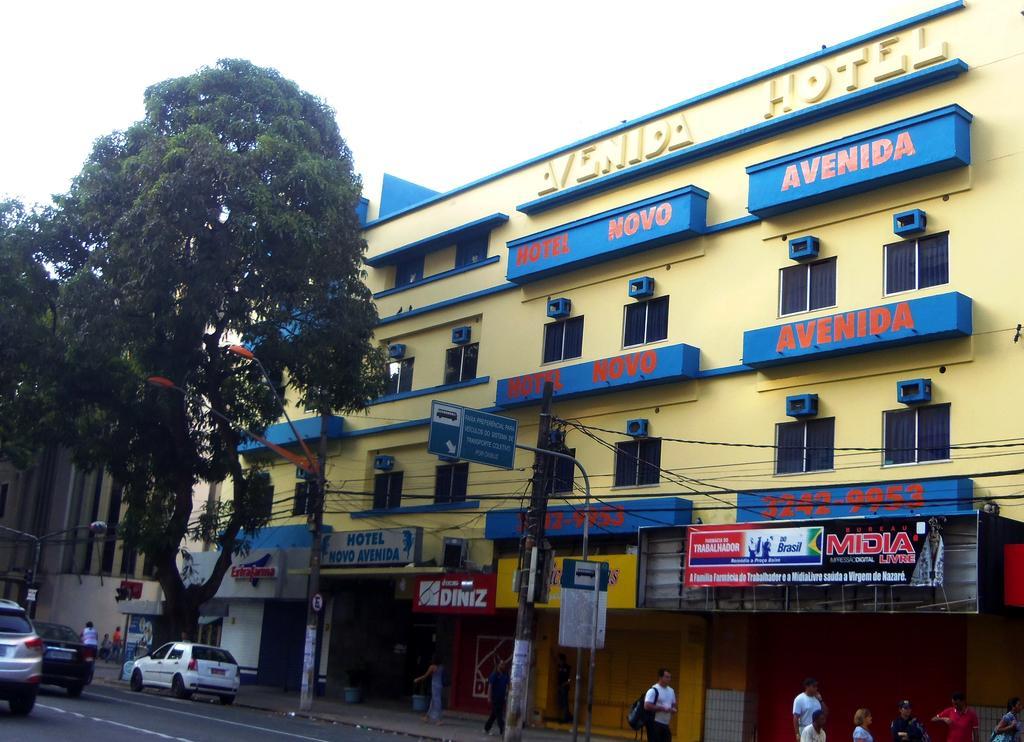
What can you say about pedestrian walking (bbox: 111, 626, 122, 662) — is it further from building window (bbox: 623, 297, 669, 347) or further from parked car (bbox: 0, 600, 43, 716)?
parked car (bbox: 0, 600, 43, 716)

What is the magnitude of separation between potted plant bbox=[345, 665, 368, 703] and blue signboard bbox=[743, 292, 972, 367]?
16.0 meters

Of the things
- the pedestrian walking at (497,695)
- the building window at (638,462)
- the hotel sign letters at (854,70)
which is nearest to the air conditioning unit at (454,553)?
the pedestrian walking at (497,695)

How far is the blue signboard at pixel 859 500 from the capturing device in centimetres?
2031

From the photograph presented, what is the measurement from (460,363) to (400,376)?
295cm

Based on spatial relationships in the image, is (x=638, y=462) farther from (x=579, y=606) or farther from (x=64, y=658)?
(x=64, y=658)

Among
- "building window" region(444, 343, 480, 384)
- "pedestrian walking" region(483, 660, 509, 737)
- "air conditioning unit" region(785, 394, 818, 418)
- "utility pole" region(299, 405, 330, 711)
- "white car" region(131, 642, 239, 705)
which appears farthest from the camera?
"building window" region(444, 343, 480, 384)

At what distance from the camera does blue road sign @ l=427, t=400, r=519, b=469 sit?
21734 mm

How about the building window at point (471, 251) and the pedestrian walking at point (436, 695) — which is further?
the building window at point (471, 251)

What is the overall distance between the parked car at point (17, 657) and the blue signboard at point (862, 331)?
14.5 m

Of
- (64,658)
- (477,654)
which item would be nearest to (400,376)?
(477,654)

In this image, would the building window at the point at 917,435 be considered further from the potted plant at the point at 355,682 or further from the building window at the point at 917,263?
the potted plant at the point at 355,682

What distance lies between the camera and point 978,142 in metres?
21.9

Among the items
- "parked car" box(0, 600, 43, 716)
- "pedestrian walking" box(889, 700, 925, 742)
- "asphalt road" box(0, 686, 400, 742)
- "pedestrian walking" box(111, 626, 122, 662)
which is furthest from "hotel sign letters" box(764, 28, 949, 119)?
"pedestrian walking" box(111, 626, 122, 662)

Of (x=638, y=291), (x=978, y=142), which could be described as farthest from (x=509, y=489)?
(x=978, y=142)
